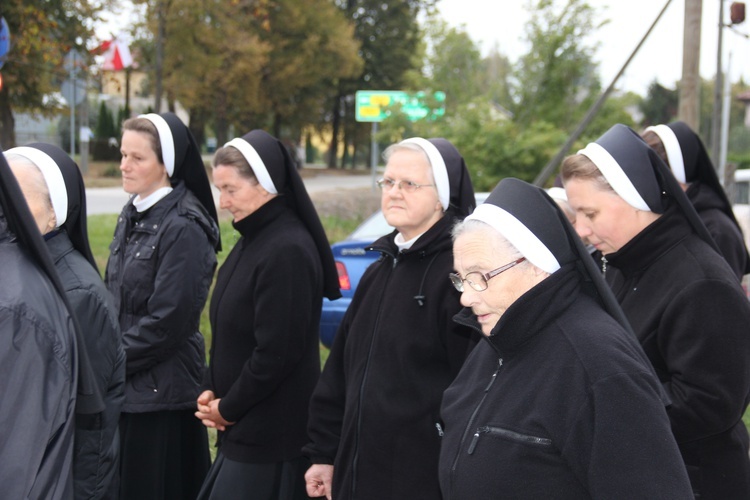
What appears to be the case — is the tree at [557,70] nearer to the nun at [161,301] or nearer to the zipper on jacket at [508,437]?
the nun at [161,301]

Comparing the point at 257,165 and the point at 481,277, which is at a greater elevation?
the point at 257,165

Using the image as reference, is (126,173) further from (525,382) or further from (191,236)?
(525,382)

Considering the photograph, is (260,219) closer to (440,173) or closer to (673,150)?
→ (440,173)

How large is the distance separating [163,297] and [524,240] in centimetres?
210

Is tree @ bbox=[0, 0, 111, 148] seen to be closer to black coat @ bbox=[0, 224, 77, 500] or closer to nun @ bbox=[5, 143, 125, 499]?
nun @ bbox=[5, 143, 125, 499]

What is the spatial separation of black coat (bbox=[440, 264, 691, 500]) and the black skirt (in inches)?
81.8

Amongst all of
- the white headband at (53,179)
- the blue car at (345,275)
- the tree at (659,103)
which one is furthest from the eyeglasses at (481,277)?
the tree at (659,103)

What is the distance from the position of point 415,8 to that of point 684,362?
52.1 metres

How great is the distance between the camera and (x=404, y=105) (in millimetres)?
15523

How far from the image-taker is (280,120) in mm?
45312

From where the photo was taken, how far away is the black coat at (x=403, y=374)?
9.86 feet

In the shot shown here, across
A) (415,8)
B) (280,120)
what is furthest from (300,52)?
(415,8)

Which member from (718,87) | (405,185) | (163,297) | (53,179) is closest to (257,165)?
(163,297)

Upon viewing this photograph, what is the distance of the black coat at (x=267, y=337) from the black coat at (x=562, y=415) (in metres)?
A: 1.43
